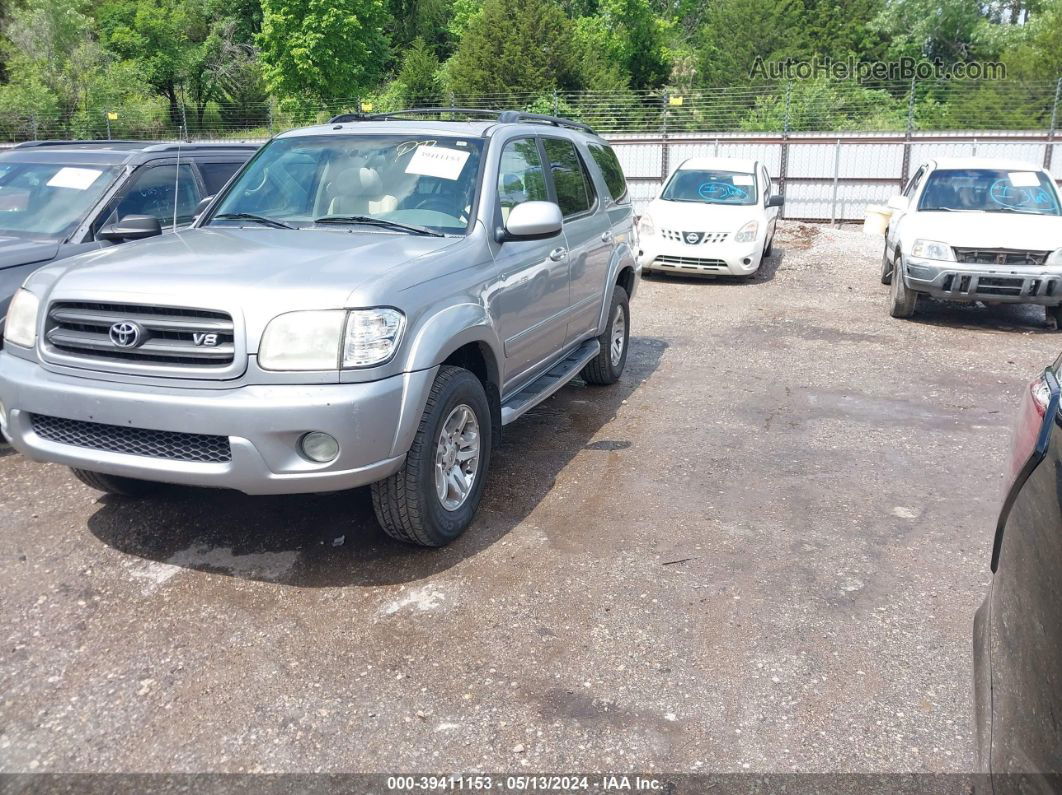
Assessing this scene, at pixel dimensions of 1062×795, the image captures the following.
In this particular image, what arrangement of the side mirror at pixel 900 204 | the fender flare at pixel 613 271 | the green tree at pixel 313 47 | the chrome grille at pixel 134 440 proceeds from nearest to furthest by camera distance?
1. the chrome grille at pixel 134 440
2. the fender flare at pixel 613 271
3. the side mirror at pixel 900 204
4. the green tree at pixel 313 47

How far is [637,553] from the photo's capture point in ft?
13.7

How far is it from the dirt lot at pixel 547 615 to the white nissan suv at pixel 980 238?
3593 millimetres

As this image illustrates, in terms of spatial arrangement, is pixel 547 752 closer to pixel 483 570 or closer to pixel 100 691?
pixel 483 570

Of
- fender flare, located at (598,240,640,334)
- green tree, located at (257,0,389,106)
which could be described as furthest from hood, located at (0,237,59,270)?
green tree, located at (257,0,389,106)

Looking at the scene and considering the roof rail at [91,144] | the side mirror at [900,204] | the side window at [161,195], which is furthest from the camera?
the side mirror at [900,204]

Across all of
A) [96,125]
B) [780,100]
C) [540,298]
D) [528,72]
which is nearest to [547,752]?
[540,298]

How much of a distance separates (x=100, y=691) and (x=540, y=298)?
9.63 feet

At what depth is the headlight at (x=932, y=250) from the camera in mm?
9148

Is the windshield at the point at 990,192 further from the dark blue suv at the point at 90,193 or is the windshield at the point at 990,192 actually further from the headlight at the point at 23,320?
the headlight at the point at 23,320


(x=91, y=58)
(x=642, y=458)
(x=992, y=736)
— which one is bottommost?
(x=642, y=458)

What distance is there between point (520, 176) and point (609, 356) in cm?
207

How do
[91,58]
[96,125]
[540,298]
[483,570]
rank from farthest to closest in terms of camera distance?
A: [91,58] → [96,125] → [540,298] → [483,570]

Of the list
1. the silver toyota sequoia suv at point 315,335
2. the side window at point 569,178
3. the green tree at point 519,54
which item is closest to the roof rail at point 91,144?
the silver toyota sequoia suv at point 315,335

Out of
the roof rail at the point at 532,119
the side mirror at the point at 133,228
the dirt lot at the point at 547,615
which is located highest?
the roof rail at the point at 532,119
